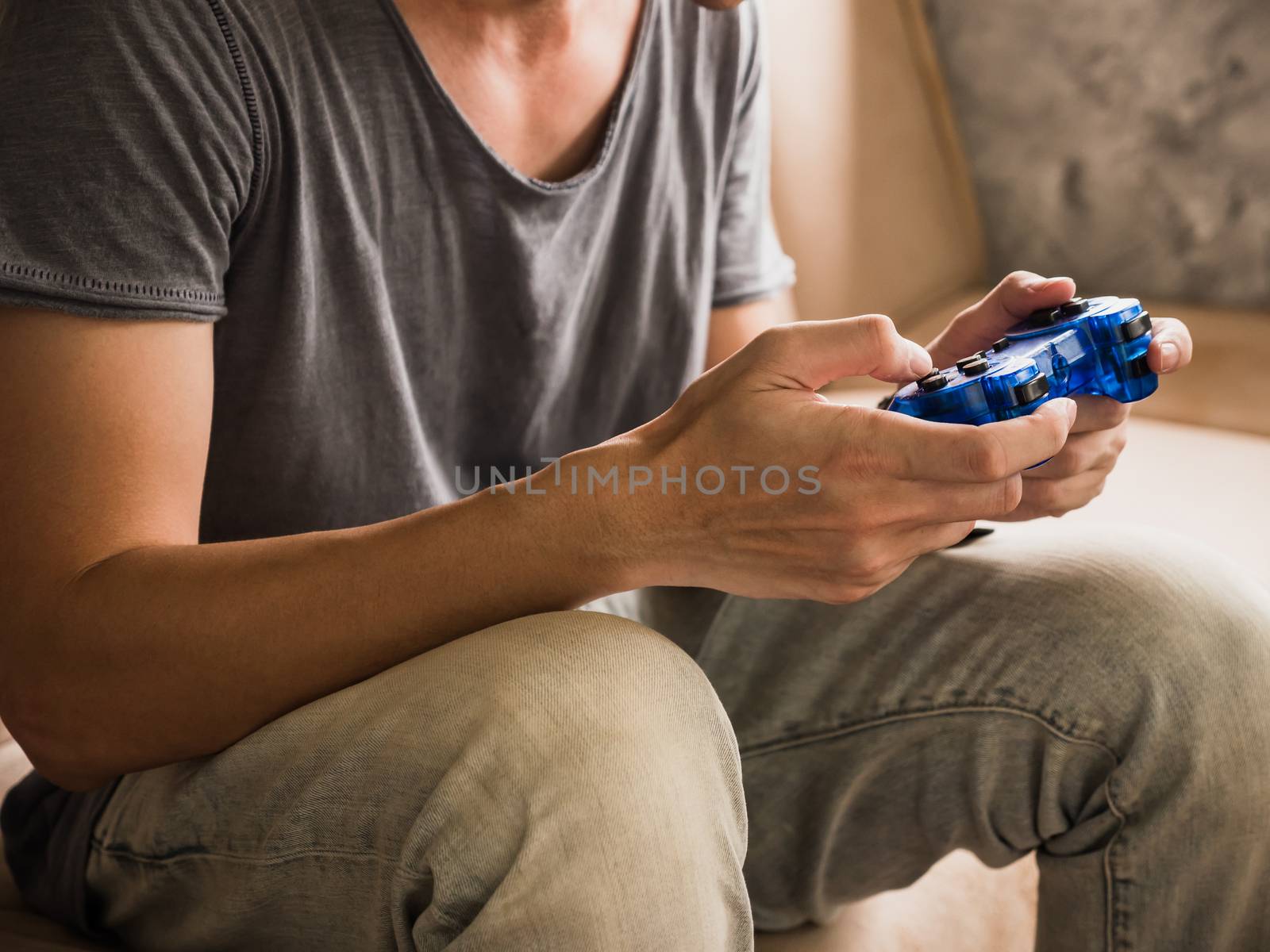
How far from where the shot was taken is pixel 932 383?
0.56 metres

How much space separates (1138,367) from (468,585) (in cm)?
36

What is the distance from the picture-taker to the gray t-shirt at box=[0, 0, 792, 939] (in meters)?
0.55

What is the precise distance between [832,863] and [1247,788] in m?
0.24

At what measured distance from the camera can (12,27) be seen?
561 millimetres

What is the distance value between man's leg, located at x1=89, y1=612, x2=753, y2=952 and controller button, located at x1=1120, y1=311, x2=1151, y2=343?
28 cm

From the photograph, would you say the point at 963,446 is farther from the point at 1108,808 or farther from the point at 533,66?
the point at 533,66

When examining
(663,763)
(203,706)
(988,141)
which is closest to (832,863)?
(663,763)

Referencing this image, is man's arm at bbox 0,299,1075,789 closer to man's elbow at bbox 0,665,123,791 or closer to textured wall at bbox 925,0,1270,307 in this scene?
man's elbow at bbox 0,665,123,791

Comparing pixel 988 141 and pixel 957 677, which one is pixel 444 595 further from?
pixel 988 141

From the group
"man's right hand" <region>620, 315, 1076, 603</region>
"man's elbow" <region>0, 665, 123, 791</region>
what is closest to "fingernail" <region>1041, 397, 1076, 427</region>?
"man's right hand" <region>620, 315, 1076, 603</region>

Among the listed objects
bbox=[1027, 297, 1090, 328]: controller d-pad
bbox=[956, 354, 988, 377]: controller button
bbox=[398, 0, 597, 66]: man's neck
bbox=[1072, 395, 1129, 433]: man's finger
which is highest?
bbox=[398, 0, 597, 66]: man's neck

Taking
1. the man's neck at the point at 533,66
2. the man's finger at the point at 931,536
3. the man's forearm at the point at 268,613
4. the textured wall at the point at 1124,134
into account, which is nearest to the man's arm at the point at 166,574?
the man's forearm at the point at 268,613

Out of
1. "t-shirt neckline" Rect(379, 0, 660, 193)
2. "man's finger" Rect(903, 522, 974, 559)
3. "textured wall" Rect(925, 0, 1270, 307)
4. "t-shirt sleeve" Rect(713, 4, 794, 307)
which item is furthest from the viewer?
"textured wall" Rect(925, 0, 1270, 307)

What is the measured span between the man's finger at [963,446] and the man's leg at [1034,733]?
0.16 m
